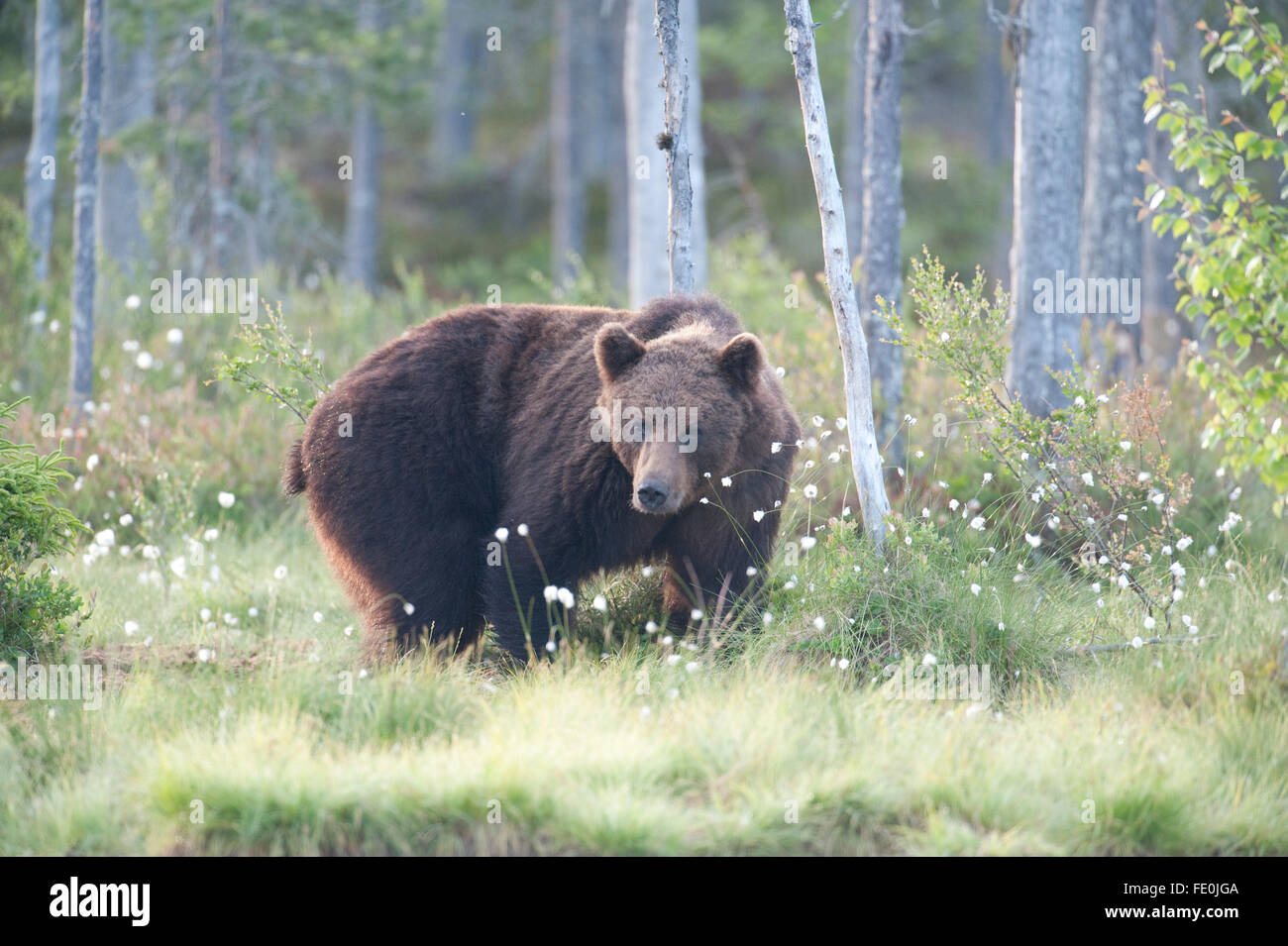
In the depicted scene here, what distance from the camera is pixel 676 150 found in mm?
7484

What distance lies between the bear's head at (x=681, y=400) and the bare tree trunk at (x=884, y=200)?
3361mm

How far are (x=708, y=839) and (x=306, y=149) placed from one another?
96.9ft

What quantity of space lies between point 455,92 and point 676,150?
2287 centimetres

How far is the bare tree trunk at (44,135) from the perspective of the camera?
10.9m

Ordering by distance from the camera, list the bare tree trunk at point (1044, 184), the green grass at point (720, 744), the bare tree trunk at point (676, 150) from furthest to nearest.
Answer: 1. the bare tree trunk at point (1044, 184)
2. the bare tree trunk at point (676, 150)
3. the green grass at point (720, 744)

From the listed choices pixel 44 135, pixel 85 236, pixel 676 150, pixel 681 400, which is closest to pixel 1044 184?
pixel 676 150

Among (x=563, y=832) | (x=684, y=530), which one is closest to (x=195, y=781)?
(x=563, y=832)

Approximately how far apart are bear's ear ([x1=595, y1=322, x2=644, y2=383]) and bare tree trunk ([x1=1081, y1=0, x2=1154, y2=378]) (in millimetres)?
7456

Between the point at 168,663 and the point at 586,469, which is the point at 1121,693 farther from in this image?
the point at 168,663

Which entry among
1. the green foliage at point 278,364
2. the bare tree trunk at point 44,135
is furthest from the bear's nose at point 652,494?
the bare tree trunk at point 44,135

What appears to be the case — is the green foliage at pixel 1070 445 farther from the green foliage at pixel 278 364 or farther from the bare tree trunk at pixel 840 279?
the green foliage at pixel 278 364

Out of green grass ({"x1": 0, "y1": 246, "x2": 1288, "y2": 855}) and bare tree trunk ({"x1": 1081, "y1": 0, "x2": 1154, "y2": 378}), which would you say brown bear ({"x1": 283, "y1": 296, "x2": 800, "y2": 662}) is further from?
bare tree trunk ({"x1": 1081, "y1": 0, "x2": 1154, "y2": 378})

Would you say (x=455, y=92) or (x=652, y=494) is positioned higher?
(x=455, y=92)

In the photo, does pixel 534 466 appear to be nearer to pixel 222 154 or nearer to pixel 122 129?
pixel 222 154
